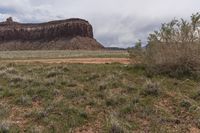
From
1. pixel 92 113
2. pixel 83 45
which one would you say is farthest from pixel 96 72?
pixel 83 45

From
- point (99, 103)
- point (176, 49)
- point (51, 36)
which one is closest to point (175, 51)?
point (176, 49)

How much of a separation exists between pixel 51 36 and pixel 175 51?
10578 cm

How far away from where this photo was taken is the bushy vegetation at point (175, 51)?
1559 cm

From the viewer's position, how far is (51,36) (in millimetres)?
119750

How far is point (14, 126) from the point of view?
10.4 meters

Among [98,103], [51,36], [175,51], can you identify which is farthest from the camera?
[51,36]

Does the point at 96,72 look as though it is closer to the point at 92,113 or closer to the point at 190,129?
the point at 92,113

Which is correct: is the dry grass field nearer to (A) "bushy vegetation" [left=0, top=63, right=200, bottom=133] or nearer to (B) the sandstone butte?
(A) "bushy vegetation" [left=0, top=63, right=200, bottom=133]

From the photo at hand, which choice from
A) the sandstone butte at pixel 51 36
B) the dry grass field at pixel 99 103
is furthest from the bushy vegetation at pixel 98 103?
the sandstone butte at pixel 51 36

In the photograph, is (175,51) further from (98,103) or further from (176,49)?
(98,103)

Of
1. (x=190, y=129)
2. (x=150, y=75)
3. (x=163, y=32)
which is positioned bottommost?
(x=190, y=129)

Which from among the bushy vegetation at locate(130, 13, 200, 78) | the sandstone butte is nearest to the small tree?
the bushy vegetation at locate(130, 13, 200, 78)

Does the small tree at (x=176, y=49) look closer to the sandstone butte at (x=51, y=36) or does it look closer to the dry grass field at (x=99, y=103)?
the dry grass field at (x=99, y=103)

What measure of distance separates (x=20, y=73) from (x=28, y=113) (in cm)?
582
